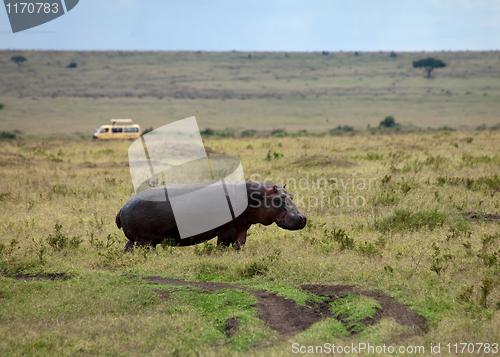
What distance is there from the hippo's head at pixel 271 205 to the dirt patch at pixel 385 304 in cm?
166

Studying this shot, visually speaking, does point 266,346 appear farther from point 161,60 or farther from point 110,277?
point 161,60

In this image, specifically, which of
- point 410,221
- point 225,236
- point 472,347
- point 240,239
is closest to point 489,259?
point 410,221

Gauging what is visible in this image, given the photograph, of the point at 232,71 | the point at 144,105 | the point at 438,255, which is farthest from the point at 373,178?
the point at 232,71

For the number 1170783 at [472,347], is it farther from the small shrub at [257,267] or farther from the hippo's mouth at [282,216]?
the hippo's mouth at [282,216]

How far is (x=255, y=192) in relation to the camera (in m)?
8.55

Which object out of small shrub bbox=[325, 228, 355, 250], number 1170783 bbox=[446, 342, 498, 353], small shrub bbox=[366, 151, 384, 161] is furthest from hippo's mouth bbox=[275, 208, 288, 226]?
small shrub bbox=[366, 151, 384, 161]

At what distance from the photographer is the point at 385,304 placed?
6.20 metres

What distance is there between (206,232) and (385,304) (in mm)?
3414

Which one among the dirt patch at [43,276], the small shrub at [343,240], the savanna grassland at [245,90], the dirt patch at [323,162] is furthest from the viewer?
the savanna grassland at [245,90]

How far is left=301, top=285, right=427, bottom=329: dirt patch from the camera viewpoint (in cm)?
578

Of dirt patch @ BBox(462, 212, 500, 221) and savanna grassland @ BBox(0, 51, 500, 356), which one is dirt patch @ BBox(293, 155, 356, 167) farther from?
dirt patch @ BBox(462, 212, 500, 221)

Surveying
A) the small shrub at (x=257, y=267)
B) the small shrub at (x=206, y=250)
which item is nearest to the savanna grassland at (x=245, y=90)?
the small shrub at (x=206, y=250)

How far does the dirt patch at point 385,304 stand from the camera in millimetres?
5781

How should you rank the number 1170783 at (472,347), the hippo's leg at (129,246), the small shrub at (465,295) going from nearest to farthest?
the number 1170783 at (472,347) < the small shrub at (465,295) < the hippo's leg at (129,246)
